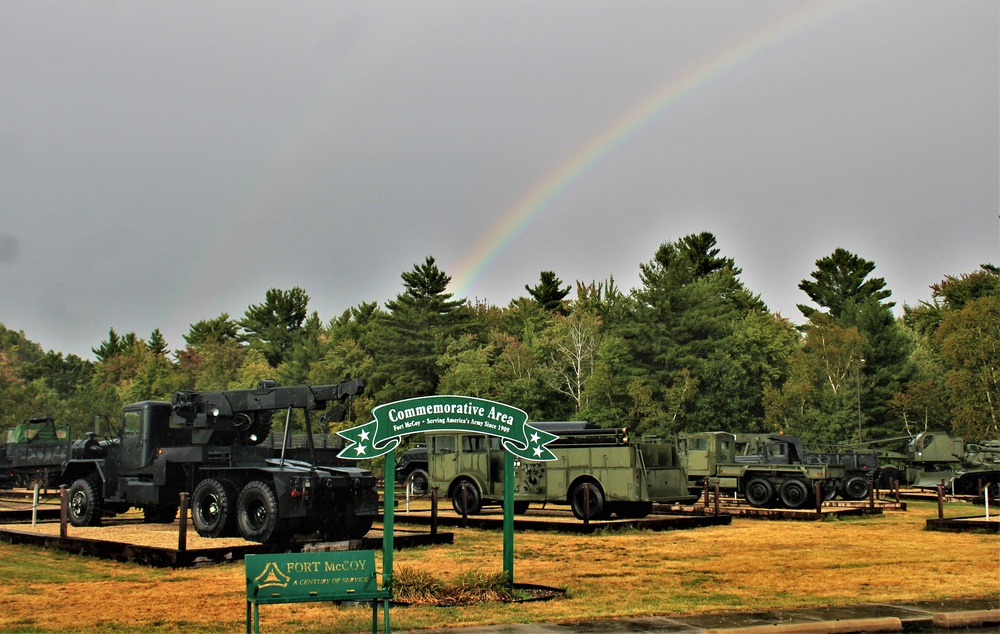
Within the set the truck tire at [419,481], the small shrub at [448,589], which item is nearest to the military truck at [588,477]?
the small shrub at [448,589]

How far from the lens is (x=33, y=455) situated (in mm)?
38312

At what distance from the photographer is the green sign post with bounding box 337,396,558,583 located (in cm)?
1236

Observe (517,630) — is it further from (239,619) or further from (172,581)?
(172,581)

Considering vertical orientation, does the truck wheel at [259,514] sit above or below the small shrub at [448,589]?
above

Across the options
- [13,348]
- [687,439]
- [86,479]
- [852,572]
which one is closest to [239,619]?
[852,572]

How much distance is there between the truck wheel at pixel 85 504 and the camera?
21719 mm

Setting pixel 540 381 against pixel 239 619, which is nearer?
pixel 239 619

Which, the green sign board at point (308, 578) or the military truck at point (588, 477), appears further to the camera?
the military truck at point (588, 477)

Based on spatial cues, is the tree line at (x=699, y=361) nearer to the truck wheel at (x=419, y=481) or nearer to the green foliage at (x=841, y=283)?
the green foliage at (x=841, y=283)

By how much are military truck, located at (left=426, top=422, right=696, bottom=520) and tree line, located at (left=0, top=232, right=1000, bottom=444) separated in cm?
3286

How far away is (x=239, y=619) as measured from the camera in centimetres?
1102

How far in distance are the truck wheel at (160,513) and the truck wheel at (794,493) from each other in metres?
17.6

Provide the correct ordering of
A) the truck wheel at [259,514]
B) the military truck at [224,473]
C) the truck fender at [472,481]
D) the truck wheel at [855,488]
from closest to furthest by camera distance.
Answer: the truck wheel at [259,514] → the military truck at [224,473] → the truck fender at [472,481] → the truck wheel at [855,488]

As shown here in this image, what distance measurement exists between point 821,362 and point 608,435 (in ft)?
135
